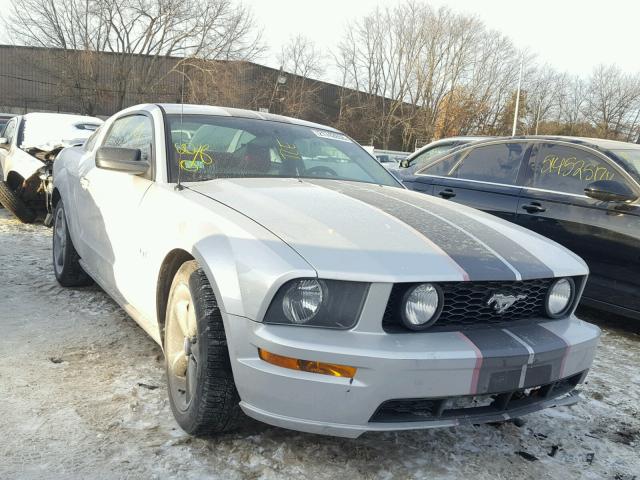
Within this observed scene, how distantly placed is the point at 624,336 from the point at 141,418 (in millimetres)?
3566

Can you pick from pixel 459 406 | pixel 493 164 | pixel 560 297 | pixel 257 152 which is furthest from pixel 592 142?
pixel 459 406

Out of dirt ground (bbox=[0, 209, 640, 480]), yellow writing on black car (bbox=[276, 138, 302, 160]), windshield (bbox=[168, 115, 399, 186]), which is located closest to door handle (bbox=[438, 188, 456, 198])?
windshield (bbox=[168, 115, 399, 186])

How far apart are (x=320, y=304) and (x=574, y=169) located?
3.49 m

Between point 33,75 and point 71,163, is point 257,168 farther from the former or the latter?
point 33,75

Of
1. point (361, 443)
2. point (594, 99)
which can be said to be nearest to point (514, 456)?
point (361, 443)

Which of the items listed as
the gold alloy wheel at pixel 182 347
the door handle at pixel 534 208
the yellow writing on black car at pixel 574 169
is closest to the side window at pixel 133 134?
the gold alloy wheel at pixel 182 347

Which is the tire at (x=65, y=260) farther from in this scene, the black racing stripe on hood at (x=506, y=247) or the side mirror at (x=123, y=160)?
the black racing stripe on hood at (x=506, y=247)

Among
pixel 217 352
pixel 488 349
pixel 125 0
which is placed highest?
pixel 125 0

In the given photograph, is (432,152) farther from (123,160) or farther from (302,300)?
(302,300)

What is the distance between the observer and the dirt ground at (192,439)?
2111 millimetres

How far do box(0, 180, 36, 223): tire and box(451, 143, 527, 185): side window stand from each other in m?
5.14

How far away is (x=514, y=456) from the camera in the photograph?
2344 mm

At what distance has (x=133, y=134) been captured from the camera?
138 inches

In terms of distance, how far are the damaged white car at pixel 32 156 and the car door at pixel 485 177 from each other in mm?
3865
